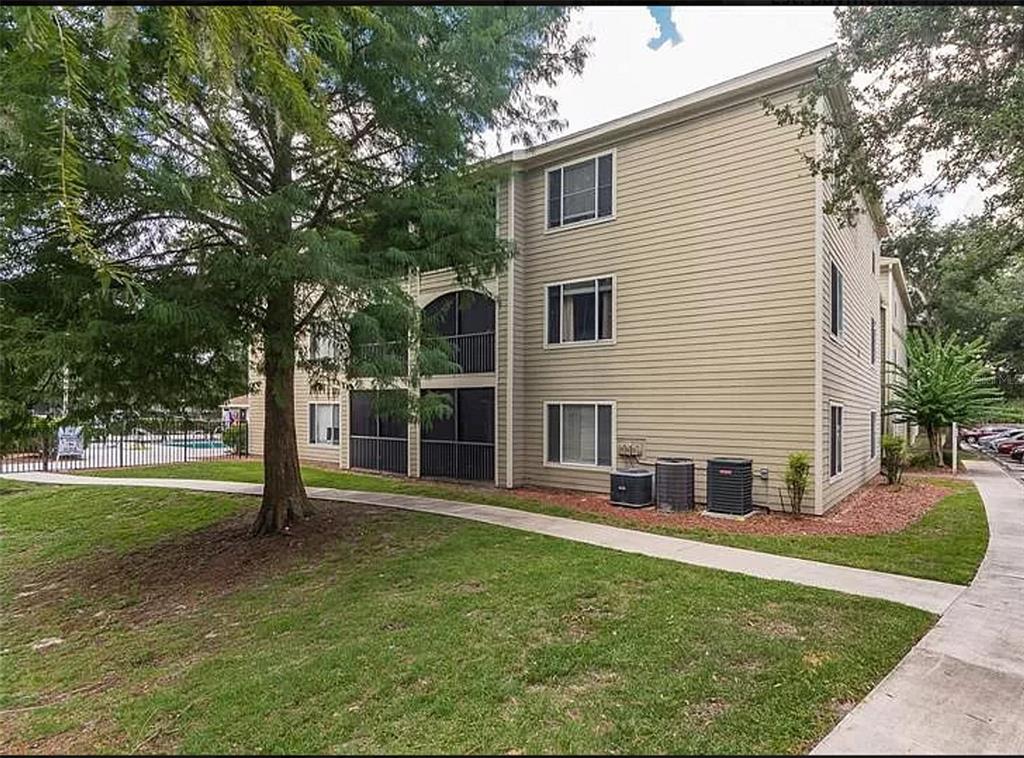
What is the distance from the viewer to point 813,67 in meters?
9.08

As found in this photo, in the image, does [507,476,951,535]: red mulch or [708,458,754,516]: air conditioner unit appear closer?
[507,476,951,535]: red mulch

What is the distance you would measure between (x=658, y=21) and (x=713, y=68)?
256 cm

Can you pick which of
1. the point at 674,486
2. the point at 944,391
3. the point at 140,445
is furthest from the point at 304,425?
the point at 944,391

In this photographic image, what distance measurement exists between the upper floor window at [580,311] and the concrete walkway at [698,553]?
408 centimetres

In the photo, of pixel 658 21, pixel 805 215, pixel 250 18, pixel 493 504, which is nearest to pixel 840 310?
pixel 805 215

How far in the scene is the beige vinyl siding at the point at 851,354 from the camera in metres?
9.91

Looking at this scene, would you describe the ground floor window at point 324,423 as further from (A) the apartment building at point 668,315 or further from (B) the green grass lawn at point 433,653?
(B) the green grass lawn at point 433,653

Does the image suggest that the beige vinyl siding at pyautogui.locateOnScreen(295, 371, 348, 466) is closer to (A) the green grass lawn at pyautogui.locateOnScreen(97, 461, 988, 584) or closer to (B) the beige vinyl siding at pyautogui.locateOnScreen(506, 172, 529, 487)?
(A) the green grass lawn at pyautogui.locateOnScreen(97, 461, 988, 584)

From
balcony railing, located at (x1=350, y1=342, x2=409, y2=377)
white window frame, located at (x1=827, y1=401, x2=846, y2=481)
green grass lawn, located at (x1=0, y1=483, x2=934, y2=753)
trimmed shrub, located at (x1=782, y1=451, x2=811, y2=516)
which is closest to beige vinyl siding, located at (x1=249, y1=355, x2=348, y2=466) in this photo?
green grass lawn, located at (x1=0, y1=483, x2=934, y2=753)

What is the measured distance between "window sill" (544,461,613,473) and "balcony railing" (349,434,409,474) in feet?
13.7

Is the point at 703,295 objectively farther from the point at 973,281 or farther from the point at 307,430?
the point at 307,430

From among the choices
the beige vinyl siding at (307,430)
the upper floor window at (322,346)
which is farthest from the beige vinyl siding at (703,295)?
the beige vinyl siding at (307,430)

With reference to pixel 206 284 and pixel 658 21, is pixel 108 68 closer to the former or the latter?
pixel 658 21

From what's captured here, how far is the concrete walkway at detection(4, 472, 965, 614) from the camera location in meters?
5.80
